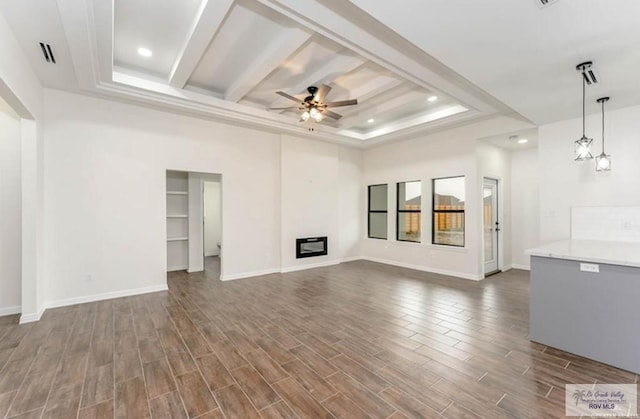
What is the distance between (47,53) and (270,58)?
2610 mm

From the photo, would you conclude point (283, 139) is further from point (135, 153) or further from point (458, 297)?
point (458, 297)

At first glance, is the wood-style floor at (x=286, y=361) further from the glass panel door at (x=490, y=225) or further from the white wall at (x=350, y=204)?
the white wall at (x=350, y=204)

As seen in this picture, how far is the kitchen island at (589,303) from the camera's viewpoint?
247cm

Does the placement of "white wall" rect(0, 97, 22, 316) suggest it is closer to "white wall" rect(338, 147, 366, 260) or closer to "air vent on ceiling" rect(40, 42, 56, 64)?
"air vent on ceiling" rect(40, 42, 56, 64)

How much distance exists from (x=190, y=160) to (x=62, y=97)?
6.51 feet

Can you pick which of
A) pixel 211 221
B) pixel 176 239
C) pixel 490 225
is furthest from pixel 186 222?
pixel 490 225

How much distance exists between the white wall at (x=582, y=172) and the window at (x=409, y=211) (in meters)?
2.56

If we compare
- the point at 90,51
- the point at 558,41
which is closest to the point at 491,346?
the point at 558,41

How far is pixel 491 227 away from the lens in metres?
6.39

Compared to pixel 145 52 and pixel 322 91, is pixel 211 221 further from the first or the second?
pixel 322 91

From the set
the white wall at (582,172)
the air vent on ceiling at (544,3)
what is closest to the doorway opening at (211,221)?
the white wall at (582,172)

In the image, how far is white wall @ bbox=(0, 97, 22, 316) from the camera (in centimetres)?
384

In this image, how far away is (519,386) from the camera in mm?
2260

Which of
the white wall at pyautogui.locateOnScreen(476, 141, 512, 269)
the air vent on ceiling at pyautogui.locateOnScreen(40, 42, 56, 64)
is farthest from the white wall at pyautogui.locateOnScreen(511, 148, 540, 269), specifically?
the air vent on ceiling at pyautogui.locateOnScreen(40, 42, 56, 64)
